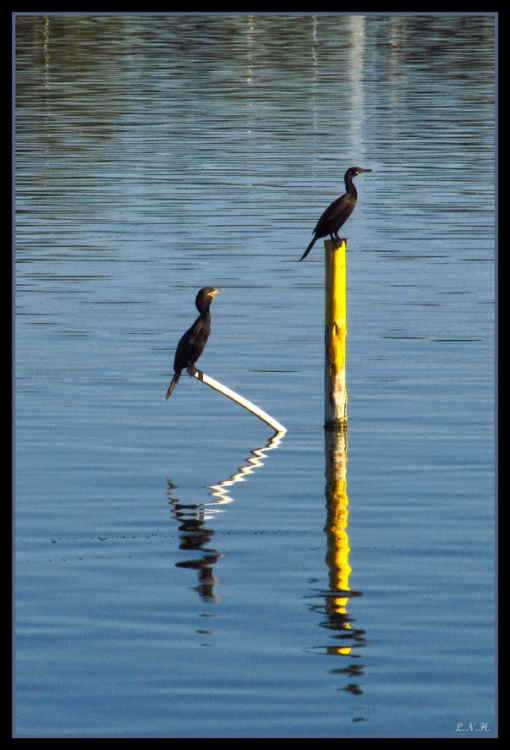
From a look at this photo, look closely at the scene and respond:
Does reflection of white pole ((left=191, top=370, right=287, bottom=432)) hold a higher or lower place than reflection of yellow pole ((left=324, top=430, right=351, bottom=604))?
higher

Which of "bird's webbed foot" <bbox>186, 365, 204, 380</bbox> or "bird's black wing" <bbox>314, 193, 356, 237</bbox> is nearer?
"bird's webbed foot" <bbox>186, 365, 204, 380</bbox>

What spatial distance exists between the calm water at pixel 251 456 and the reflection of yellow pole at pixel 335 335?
305 millimetres

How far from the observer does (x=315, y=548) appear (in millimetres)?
11367

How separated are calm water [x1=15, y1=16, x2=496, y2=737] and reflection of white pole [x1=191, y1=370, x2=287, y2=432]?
182mm

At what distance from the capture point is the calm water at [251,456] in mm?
8930

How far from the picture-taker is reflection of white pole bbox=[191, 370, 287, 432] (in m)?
13.7

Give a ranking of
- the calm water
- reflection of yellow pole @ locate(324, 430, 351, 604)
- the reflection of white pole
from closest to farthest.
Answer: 1. the calm water
2. reflection of yellow pole @ locate(324, 430, 351, 604)
3. the reflection of white pole

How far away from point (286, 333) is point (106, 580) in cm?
930

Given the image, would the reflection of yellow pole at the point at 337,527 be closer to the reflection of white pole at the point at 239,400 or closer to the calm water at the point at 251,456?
the calm water at the point at 251,456

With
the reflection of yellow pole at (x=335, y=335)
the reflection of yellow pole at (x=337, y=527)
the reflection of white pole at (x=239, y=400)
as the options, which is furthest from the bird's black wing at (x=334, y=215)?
the reflection of yellow pole at (x=337, y=527)

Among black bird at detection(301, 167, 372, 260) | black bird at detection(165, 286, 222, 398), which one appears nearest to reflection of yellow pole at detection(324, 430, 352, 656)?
black bird at detection(165, 286, 222, 398)

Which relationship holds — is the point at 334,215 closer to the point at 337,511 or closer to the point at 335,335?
the point at 335,335

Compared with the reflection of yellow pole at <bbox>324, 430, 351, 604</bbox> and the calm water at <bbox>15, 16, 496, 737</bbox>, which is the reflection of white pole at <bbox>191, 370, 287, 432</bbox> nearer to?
the calm water at <bbox>15, 16, 496, 737</bbox>

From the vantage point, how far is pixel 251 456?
46.7 feet
